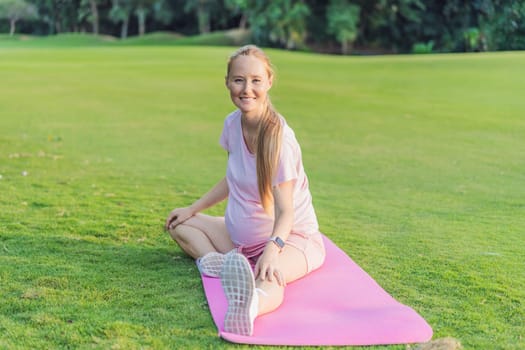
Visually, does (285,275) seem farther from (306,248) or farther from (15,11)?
(15,11)

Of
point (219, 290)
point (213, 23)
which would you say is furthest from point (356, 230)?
point (213, 23)

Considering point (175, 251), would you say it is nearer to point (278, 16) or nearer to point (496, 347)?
point (496, 347)

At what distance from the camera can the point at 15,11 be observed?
40.8 m

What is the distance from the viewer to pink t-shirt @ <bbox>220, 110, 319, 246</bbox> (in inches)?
152

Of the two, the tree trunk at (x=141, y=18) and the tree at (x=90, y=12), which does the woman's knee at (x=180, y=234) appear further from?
A: the tree at (x=90, y=12)

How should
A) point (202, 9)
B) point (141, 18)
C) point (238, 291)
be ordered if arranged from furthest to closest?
point (141, 18) < point (202, 9) < point (238, 291)

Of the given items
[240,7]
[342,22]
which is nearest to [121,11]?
[240,7]

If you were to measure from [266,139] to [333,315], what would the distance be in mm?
936

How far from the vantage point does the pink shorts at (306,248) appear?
151 inches

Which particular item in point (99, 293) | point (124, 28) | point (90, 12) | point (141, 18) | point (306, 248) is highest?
point (90, 12)

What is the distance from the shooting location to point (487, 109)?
12.9 m

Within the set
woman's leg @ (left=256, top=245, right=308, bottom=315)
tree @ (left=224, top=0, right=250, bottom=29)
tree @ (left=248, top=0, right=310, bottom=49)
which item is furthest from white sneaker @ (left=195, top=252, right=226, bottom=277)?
tree @ (left=224, top=0, right=250, bottom=29)

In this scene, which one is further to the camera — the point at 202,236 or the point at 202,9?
the point at 202,9

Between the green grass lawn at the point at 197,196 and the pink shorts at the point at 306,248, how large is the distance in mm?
319
